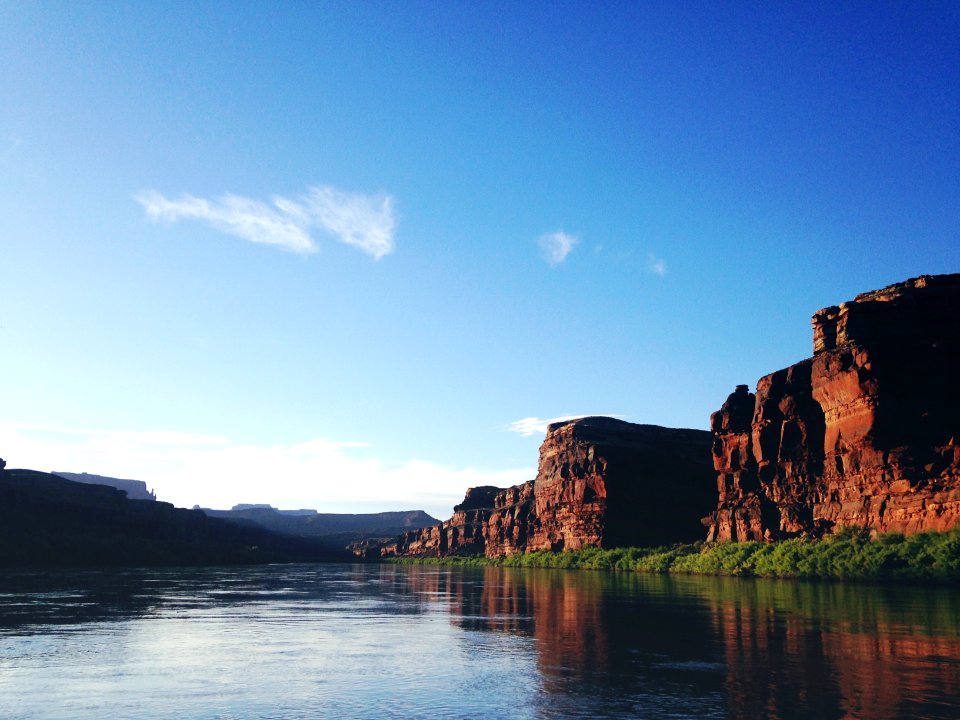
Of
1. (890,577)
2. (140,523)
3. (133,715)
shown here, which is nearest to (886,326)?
(890,577)

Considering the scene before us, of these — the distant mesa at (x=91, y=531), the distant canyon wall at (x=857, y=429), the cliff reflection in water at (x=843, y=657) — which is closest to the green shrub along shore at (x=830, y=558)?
the distant canyon wall at (x=857, y=429)

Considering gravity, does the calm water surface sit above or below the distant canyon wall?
below

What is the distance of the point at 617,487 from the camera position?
433 ft

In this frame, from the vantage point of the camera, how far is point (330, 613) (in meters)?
30.8

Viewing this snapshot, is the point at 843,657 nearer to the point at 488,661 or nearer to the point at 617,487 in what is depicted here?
the point at 488,661

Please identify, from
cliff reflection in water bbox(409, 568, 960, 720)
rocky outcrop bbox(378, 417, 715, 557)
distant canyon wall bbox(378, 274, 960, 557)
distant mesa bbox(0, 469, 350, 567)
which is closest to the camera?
cliff reflection in water bbox(409, 568, 960, 720)

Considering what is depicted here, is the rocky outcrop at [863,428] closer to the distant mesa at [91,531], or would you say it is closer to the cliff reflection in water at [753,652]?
the cliff reflection in water at [753,652]

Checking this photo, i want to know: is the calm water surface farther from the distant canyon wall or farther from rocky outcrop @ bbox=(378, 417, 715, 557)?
rocky outcrop @ bbox=(378, 417, 715, 557)

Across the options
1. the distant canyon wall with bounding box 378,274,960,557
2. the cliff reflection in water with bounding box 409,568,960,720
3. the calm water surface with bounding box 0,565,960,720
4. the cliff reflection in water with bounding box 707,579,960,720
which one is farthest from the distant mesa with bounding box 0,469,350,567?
the cliff reflection in water with bounding box 707,579,960,720

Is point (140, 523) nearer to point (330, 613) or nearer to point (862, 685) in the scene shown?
point (330, 613)

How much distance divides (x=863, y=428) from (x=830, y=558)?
15.3m

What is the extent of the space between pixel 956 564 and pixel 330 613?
37.7m

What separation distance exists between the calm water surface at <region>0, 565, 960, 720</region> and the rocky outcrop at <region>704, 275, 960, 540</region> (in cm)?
3220

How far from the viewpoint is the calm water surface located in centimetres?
1219
